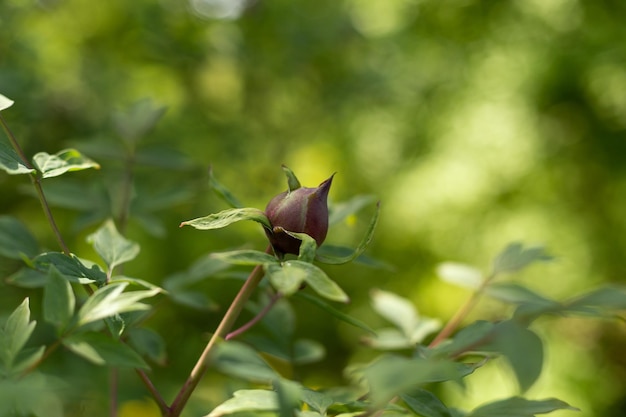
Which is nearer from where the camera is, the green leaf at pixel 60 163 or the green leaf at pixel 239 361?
the green leaf at pixel 239 361

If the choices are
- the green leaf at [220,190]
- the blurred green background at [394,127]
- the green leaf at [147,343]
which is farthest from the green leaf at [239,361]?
the blurred green background at [394,127]

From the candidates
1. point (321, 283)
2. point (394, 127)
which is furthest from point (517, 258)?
point (394, 127)

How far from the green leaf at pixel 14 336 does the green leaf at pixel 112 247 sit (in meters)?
0.11

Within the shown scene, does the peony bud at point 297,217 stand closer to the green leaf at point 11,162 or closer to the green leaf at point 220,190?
the green leaf at point 220,190

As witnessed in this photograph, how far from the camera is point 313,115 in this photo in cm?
170

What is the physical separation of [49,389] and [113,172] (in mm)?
846

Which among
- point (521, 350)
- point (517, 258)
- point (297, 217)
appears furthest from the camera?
point (517, 258)

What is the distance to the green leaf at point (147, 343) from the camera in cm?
55

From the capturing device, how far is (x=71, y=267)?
0.38 m

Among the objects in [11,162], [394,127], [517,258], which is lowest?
[394,127]

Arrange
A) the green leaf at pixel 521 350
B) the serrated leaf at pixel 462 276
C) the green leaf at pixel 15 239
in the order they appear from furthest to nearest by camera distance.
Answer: the serrated leaf at pixel 462 276, the green leaf at pixel 15 239, the green leaf at pixel 521 350

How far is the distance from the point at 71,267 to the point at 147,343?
7.6 inches

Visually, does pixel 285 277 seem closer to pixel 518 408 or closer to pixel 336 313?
pixel 336 313

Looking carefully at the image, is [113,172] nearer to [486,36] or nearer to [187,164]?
[187,164]
